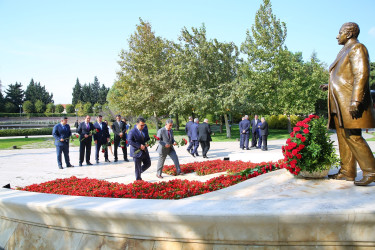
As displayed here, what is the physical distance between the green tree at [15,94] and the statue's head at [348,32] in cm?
9539

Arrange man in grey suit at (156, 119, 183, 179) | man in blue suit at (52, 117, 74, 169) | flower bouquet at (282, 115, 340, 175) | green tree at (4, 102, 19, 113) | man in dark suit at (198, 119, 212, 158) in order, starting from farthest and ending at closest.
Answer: green tree at (4, 102, 19, 113) < man in dark suit at (198, 119, 212, 158) < man in blue suit at (52, 117, 74, 169) < man in grey suit at (156, 119, 183, 179) < flower bouquet at (282, 115, 340, 175)

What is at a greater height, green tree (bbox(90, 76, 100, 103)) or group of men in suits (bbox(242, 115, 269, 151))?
green tree (bbox(90, 76, 100, 103))

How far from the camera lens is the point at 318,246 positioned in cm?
251

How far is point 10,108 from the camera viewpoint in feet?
259

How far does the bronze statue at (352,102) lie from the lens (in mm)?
4000

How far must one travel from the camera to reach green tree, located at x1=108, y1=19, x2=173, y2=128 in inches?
1161

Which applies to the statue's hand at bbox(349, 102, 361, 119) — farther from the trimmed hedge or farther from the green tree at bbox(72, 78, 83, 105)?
the green tree at bbox(72, 78, 83, 105)

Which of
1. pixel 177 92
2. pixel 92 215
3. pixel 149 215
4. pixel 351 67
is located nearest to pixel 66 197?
pixel 92 215

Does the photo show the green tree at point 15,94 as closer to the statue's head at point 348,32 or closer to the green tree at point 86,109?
the green tree at point 86,109

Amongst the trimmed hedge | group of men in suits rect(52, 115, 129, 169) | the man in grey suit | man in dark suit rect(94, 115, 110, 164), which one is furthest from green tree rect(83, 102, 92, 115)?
the man in grey suit

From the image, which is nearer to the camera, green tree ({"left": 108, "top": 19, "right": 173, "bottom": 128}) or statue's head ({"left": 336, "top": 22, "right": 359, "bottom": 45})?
statue's head ({"left": 336, "top": 22, "right": 359, "bottom": 45})

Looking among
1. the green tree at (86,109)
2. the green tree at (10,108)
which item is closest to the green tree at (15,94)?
the green tree at (10,108)

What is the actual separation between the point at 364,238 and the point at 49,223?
3.12 m

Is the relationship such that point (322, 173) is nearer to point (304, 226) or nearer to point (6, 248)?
point (304, 226)
